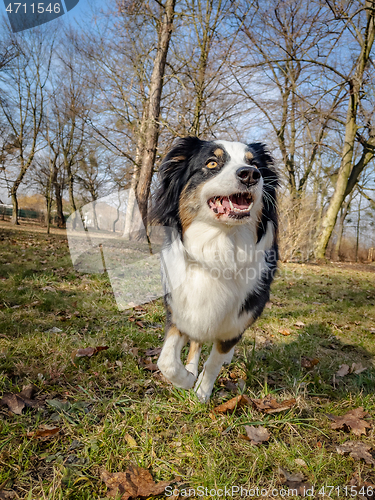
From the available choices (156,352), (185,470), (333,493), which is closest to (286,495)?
(333,493)

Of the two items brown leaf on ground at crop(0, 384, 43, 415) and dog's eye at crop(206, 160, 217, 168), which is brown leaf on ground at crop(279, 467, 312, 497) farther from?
dog's eye at crop(206, 160, 217, 168)

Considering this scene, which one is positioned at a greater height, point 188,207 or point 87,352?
point 188,207

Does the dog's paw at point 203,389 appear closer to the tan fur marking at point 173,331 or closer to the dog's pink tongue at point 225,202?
the tan fur marking at point 173,331

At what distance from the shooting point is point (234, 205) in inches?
85.9

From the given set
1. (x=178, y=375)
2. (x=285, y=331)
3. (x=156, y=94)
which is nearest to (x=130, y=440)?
(x=178, y=375)

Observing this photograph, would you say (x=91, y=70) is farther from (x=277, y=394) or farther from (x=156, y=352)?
(x=277, y=394)

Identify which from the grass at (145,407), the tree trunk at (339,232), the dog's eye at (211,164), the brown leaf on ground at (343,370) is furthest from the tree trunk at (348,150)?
the dog's eye at (211,164)

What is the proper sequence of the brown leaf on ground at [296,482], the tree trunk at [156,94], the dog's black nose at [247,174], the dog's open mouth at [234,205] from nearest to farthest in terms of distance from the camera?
1. the brown leaf on ground at [296,482]
2. the dog's black nose at [247,174]
3. the dog's open mouth at [234,205]
4. the tree trunk at [156,94]

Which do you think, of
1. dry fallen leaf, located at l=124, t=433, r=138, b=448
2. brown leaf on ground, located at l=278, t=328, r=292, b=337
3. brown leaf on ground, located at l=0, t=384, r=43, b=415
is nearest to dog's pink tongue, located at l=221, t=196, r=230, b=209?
dry fallen leaf, located at l=124, t=433, r=138, b=448

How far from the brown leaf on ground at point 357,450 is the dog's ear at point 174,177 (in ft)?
5.70

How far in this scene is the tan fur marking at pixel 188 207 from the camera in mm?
2318

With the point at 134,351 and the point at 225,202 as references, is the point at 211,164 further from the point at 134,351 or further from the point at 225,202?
the point at 134,351

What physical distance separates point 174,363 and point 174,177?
1366mm

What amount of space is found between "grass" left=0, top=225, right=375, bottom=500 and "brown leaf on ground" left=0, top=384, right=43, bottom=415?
0.04 m
